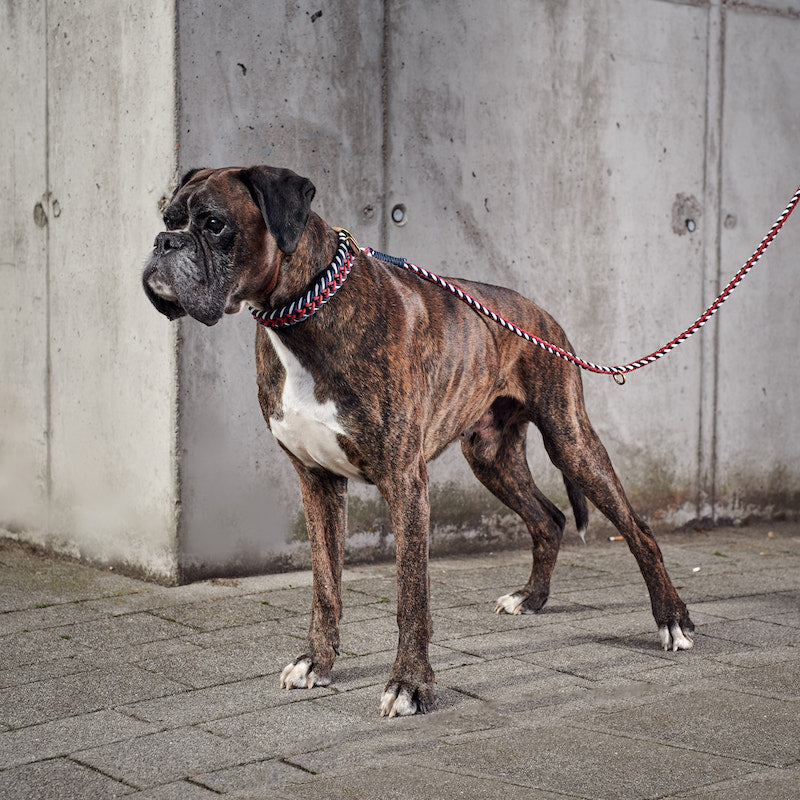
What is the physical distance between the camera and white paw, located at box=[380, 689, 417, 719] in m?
4.03

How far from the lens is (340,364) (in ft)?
13.6

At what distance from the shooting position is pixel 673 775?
11.2ft

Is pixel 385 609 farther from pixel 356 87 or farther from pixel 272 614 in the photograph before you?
pixel 356 87

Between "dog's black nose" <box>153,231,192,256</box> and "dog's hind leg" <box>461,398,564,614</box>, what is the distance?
210 centimetres

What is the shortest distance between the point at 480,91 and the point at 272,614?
335cm

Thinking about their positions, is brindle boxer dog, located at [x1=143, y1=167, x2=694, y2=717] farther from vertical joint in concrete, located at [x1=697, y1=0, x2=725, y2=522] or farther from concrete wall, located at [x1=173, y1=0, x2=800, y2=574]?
vertical joint in concrete, located at [x1=697, y1=0, x2=725, y2=522]

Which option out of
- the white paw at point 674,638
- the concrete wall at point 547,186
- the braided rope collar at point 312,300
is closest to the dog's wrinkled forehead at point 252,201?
the braided rope collar at point 312,300

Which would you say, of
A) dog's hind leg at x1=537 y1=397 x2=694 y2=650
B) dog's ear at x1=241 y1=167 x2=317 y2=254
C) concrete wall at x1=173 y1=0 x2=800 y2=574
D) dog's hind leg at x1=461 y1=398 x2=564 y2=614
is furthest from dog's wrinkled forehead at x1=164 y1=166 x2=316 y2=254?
concrete wall at x1=173 y1=0 x2=800 y2=574

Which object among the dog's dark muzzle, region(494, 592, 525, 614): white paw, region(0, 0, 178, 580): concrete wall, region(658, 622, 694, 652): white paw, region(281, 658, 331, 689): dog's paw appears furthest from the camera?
region(0, 0, 178, 580): concrete wall

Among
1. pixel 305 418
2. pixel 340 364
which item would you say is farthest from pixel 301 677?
pixel 340 364

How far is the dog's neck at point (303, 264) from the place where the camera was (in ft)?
13.3

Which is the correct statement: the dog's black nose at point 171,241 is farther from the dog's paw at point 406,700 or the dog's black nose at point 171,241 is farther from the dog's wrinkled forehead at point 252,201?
the dog's paw at point 406,700

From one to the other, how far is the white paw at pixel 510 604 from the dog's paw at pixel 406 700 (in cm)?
147

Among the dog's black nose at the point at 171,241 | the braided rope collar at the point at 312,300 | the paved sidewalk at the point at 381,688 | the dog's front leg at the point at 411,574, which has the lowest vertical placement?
the paved sidewalk at the point at 381,688
